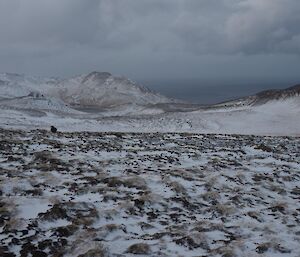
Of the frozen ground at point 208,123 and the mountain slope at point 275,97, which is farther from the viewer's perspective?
the mountain slope at point 275,97

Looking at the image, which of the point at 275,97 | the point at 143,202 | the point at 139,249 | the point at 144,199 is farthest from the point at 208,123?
the point at 139,249

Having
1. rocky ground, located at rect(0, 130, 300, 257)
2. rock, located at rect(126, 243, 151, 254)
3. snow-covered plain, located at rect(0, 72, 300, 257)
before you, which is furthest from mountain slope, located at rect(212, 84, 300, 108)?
rock, located at rect(126, 243, 151, 254)

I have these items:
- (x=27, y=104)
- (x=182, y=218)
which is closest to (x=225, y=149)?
(x=182, y=218)

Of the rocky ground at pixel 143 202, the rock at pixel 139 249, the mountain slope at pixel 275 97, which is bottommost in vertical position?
the rock at pixel 139 249

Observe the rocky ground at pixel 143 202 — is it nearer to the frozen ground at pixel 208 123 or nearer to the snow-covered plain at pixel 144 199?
the snow-covered plain at pixel 144 199

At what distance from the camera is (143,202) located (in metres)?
14.8

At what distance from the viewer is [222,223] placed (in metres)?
13.6

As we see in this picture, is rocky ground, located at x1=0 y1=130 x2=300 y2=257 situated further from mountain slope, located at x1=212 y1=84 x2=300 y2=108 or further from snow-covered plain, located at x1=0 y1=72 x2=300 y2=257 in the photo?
mountain slope, located at x1=212 y1=84 x2=300 y2=108

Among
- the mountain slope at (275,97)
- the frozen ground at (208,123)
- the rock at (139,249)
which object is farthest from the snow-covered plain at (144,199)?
the mountain slope at (275,97)

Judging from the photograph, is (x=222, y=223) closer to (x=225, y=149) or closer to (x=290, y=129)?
(x=225, y=149)

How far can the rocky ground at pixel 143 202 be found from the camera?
11.7 meters

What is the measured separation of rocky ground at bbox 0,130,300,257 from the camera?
38.4 feet

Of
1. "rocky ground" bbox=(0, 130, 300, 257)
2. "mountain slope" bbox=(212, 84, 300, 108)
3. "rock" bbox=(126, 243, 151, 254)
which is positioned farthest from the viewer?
"mountain slope" bbox=(212, 84, 300, 108)

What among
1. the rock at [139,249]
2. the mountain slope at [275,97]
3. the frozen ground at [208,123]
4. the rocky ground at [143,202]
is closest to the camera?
the rock at [139,249]
